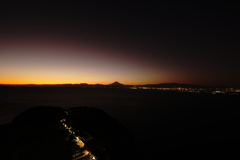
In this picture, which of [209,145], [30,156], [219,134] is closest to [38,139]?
[30,156]

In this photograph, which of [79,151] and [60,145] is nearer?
[79,151]

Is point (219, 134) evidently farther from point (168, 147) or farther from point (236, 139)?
point (168, 147)

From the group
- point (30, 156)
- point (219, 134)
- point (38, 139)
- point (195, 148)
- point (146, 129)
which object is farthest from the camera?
point (146, 129)

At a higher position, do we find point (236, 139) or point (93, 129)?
point (93, 129)

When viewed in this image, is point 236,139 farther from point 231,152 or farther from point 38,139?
point 38,139

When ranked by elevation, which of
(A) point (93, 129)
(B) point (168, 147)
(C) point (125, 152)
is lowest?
(B) point (168, 147)

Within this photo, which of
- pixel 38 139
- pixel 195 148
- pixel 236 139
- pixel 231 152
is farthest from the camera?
pixel 236 139

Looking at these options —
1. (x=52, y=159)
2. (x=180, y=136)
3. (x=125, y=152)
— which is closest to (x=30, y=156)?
(x=52, y=159)

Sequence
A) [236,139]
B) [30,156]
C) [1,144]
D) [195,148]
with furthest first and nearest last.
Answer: [236,139], [195,148], [1,144], [30,156]

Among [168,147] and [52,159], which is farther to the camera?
[168,147]
